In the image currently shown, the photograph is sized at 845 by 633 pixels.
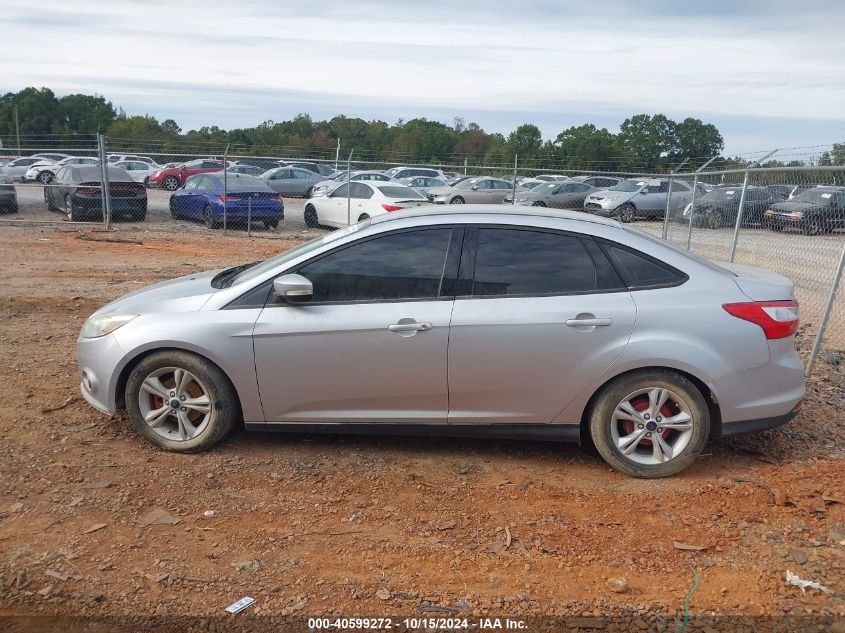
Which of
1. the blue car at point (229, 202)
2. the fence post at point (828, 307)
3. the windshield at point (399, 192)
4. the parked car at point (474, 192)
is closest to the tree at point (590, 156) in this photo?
the parked car at point (474, 192)

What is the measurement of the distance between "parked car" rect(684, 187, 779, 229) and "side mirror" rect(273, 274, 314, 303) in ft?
21.7

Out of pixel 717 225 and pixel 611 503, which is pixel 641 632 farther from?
pixel 717 225

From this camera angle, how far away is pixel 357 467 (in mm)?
4824

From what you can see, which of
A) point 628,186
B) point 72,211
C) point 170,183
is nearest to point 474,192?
point 628,186

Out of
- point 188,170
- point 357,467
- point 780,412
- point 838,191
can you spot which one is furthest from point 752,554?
point 188,170

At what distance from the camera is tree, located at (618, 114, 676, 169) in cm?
3238

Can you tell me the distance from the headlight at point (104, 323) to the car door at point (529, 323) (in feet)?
6.97

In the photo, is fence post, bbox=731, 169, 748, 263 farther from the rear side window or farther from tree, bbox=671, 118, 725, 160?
tree, bbox=671, 118, 725, 160

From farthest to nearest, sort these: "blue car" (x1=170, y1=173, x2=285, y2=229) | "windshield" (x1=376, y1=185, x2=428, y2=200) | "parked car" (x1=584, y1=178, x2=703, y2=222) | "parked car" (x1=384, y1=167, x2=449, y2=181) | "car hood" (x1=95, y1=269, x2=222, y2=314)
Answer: "parked car" (x1=384, y1=167, x2=449, y2=181) → "parked car" (x1=584, y1=178, x2=703, y2=222) → "windshield" (x1=376, y1=185, x2=428, y2=200) → "blue car" (x1=170, y1=173, x2=285, y2=229) → "car hood" (x1=95, y1=269, x2=222, y2=314)

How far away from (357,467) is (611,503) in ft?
5.12

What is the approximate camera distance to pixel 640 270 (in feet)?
15.7

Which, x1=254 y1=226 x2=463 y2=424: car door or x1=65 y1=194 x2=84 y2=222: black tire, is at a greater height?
x1=254 y1=226 x2=463 y2=424: car door

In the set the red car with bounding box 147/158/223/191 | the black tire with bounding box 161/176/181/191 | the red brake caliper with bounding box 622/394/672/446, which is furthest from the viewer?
the red car with bounding box 147/158/223/191

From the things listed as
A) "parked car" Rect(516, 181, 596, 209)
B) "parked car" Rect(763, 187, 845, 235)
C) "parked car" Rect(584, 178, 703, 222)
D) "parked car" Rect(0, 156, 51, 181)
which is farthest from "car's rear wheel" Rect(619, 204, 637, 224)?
"parked car" Rect(0, 156, 51, 181)
